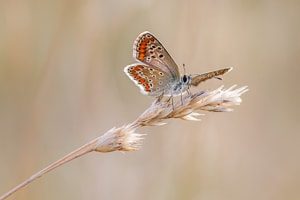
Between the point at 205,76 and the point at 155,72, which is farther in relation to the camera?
the point at 155,72

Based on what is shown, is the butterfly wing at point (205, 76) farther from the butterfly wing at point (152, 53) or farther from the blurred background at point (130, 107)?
the blurred background at point (130, 107)

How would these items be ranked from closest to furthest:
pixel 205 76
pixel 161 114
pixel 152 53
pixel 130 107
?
pixel 161 114
pixel 205 76
pixel 152 53
pixel 130 107

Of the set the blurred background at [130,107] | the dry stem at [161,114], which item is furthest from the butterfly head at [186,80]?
the blurred background at [130,107]

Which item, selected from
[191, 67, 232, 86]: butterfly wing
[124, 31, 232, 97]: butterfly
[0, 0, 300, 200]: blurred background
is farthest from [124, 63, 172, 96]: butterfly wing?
[0, 0, 300, 200]: blurred background

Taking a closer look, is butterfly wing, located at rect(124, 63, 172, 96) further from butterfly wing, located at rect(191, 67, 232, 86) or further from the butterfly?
butterfly wing, located at rect(191, 67, 232, 86)

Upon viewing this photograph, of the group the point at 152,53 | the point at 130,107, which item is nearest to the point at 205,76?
the point at 152,53

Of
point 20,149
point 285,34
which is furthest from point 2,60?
point 285,34

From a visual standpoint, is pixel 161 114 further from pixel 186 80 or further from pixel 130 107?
pixel 130 107

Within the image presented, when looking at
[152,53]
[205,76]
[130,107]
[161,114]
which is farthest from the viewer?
[130,107]
